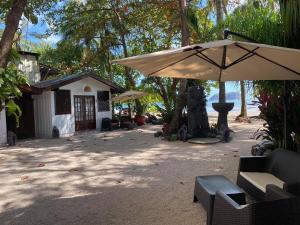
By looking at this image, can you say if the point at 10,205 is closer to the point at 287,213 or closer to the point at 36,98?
the point at 287,213

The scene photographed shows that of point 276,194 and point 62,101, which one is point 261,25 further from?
point 62,101

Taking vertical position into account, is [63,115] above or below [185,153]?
above

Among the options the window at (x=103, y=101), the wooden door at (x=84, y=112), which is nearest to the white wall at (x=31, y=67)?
the wooden door at (x=84, y=112)

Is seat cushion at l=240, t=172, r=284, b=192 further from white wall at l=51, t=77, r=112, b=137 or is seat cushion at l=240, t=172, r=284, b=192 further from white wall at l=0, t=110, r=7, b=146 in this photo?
white wall at l=51, t=77, r=112, b=137

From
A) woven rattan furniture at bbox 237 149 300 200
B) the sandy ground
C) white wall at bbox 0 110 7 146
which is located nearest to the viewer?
woven rattan furniture at bbox 237 149 300 200

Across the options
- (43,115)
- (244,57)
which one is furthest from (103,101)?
(244,57)

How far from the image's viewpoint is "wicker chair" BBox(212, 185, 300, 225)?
2.96 metres

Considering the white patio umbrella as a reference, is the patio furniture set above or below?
below

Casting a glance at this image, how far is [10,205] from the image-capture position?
539 cm

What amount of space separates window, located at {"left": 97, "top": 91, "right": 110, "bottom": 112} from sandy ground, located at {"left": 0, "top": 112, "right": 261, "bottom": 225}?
8.12 meters

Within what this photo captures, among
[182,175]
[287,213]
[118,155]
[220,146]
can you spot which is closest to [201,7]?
[220,146]

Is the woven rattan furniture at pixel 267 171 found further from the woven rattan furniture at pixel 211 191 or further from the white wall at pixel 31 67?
the white wall at pixel 31 67

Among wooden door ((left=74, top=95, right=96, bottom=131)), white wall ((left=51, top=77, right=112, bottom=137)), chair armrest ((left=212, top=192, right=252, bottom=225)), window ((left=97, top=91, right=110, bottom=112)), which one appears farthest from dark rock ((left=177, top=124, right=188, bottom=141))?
chair armrest ((left=212, top=192, right=252, bottom=225))

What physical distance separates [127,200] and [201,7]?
18560 millimetres
